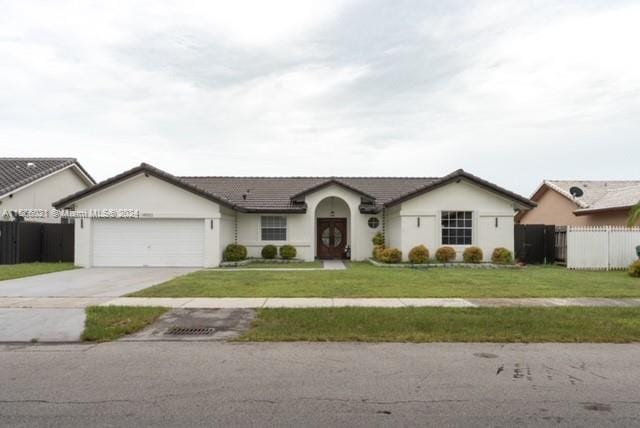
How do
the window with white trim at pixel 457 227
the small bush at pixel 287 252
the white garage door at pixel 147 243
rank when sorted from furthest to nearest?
the small bush at pixel 287 252, the window with white trim at pixel 457 227, the white garage door at pixel 147 243

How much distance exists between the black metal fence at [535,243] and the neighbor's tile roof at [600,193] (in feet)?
11.5

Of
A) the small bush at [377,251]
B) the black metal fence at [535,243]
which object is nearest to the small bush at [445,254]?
the small bush at [377,251]

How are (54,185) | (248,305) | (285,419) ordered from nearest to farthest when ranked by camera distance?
1. (285,419)
2. (248,305)
3. (54,185)

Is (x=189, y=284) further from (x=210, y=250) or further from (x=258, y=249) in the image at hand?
(x=258, y=249)

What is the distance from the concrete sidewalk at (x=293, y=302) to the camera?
31.9 feet

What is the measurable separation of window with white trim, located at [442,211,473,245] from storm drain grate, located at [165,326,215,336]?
1466 centimetres

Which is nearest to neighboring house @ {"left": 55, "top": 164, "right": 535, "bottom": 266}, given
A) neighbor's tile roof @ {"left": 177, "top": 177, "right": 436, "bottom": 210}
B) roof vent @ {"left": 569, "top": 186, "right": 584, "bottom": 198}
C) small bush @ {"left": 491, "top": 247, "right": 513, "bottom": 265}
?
small bush @ {"left": 491, "top": 247, "right": 513, "bottom": 265}

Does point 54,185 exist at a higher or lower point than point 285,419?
higher

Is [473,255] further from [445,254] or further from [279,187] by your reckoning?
[279,187]

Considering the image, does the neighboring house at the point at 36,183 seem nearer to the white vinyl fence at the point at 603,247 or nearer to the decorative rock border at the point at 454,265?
the decorative rock border at the point at 454,265

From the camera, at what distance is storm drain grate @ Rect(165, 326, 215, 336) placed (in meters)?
7.55

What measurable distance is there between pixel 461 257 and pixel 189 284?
12.2 m

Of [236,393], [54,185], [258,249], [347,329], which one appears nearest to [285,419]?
[236,393]

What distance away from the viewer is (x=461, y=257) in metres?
20.1
